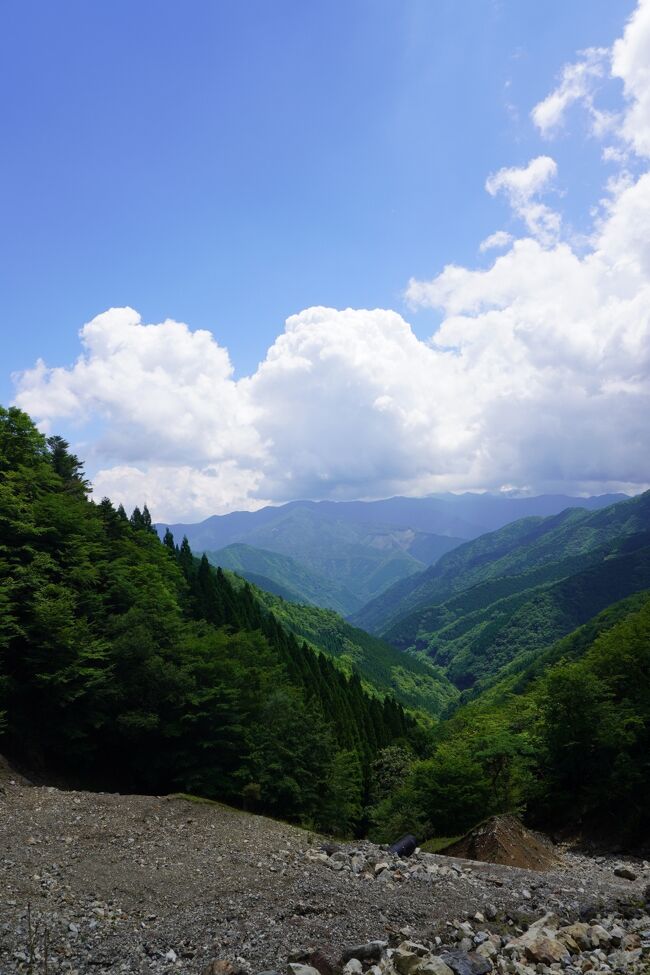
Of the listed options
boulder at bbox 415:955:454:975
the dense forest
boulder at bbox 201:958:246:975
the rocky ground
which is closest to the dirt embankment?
the rocky ground

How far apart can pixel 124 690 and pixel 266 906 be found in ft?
59.7

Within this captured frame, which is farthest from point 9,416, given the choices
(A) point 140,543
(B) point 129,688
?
(B) point 129,688

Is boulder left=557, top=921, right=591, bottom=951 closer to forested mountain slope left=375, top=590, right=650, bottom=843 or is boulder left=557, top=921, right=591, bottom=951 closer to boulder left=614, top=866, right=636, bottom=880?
boulder left=614, top=866, right=636, bottom=880

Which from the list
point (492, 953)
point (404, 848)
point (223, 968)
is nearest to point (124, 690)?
point (404, 848)

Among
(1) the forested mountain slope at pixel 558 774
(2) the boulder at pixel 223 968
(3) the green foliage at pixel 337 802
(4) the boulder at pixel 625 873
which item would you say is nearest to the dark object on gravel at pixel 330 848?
(2) the boulder at pixel 223 968

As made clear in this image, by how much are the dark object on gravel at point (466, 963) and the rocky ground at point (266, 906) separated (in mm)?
38

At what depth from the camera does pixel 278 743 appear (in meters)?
31.2

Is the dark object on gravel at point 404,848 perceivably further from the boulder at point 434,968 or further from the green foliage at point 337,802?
the green foliage at point 337,802

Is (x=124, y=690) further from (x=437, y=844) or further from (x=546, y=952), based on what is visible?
(x=546, y=952)

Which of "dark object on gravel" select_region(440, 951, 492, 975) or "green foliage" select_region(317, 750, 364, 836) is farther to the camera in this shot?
"green foliage" select_region(317, 750, 364, 836)

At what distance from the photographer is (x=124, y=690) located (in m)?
28.9

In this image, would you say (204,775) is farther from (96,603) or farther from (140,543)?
(140,543)

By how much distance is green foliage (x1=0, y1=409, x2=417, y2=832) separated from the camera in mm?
27391

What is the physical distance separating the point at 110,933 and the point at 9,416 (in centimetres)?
3782
